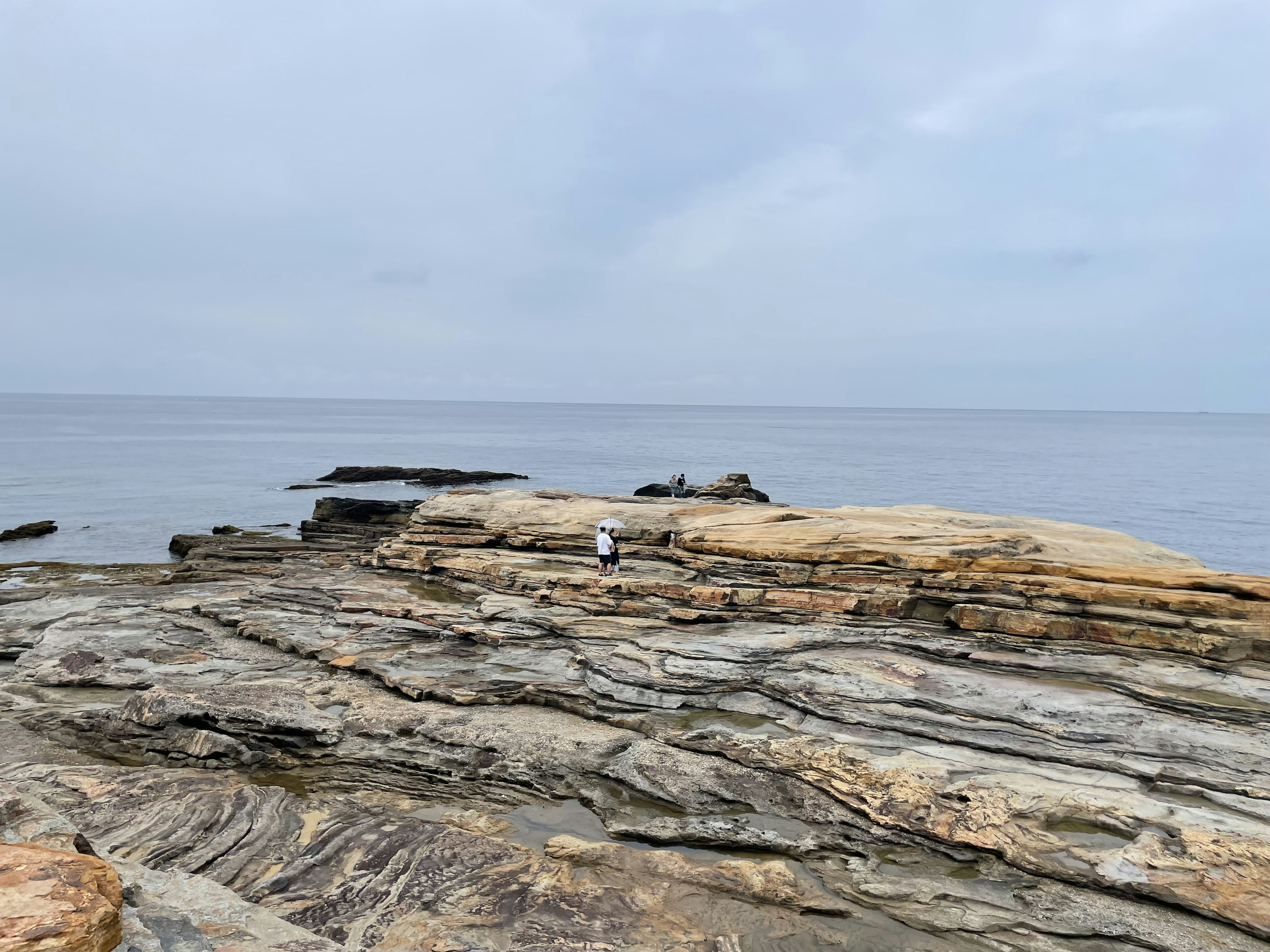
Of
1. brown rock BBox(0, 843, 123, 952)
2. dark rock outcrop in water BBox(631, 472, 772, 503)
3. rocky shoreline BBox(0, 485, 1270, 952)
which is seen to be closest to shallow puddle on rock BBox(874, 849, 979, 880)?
rocky shoreline BBox(0, 485, 1270, 952)

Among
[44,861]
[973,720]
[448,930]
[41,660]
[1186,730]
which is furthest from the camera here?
[41,660]

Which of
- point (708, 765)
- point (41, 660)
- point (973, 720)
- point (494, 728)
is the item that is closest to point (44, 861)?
point (494, 728)

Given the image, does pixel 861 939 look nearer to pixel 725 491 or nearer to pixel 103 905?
pixel 103 905

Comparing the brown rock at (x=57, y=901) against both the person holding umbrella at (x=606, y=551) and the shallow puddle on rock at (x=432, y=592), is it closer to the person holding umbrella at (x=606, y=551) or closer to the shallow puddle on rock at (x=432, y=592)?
the shallow puddle on rock at (x=432, y=592)

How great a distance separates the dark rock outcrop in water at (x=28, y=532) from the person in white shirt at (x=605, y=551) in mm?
41060

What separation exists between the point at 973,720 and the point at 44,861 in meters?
13.2

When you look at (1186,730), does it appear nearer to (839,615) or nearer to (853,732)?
(853,732)

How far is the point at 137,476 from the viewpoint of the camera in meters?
77.8

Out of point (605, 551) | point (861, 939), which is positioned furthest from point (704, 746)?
point (605, 551)

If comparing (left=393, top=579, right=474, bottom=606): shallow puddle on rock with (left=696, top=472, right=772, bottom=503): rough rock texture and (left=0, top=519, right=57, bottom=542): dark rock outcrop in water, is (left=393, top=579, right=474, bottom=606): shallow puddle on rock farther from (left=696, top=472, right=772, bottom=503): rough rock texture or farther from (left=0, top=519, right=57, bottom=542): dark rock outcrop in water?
(left=0, top=519, right=57, bottom=542): dark rock outcrop in water

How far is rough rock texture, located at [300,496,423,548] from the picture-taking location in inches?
1485

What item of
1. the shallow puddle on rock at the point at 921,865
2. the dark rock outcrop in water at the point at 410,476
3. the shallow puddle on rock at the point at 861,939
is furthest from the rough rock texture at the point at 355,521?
the dark rock outcrop in water at the point at 410,476

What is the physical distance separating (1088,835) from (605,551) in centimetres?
1373

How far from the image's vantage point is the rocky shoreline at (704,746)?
952cm
